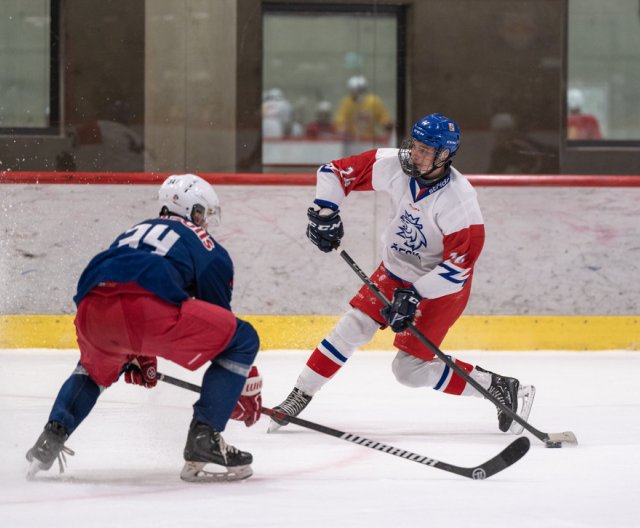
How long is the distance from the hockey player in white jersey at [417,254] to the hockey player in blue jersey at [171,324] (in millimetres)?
728

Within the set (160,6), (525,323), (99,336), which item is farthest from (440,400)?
(160,6)

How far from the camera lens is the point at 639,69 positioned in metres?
6.34

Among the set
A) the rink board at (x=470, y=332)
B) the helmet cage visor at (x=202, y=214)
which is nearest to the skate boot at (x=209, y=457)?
the helmet cage visor at (x=202, y=214)

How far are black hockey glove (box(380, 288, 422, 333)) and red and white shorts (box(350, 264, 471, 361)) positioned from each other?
236mm

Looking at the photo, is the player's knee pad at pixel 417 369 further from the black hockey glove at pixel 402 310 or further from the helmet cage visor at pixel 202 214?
the helmet cage visor at pixel 202 214

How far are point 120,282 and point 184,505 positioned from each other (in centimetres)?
55

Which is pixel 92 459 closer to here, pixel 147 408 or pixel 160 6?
pixel 147 408

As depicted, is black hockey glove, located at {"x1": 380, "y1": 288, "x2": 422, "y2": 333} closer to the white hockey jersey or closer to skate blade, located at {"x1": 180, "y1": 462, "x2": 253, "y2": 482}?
the white hockey jersey

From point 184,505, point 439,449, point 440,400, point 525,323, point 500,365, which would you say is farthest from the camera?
point 525,323

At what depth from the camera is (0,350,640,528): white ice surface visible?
279cm

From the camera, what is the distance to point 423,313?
394 centimetres

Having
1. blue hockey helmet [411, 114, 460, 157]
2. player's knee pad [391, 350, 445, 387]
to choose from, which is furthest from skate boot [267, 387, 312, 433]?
blue hockey helmet [411, 114, 460, 157]

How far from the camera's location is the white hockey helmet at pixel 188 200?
124 inches

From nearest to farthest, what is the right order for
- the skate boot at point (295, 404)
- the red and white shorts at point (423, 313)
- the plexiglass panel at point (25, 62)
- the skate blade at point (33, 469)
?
the skate blade at point (33, 469), the red and white shorts at point (423, 313), the skate boot at point (295, 404), the plexiglass panel at point (25, 62)
